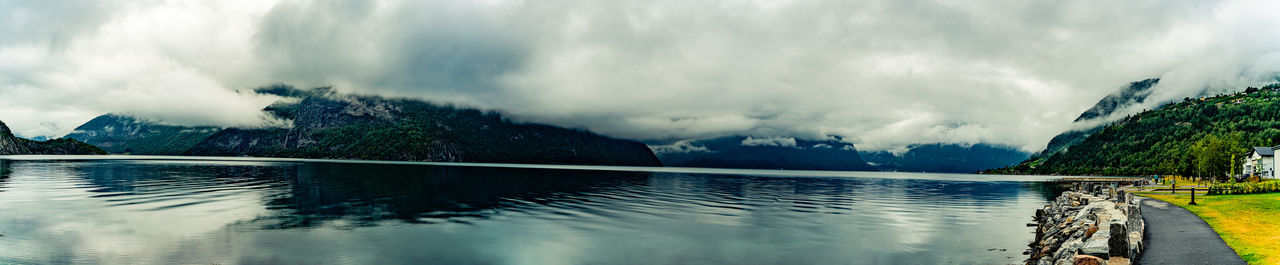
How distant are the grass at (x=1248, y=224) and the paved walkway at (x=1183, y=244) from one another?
40 cm

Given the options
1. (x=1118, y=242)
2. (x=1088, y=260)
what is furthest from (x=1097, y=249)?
(x=1088, y=260)

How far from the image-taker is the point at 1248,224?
27453 mm

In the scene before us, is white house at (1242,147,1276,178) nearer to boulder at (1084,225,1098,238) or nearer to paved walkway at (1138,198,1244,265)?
paved walkway at (1138,198,1244,265)

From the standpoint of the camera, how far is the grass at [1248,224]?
1923 cm

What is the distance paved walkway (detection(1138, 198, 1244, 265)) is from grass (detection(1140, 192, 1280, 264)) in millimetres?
400

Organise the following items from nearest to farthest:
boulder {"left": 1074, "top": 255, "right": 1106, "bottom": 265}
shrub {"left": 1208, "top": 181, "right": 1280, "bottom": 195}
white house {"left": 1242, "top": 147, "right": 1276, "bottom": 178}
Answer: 1. boulder {"left": 1074, "top": 255, "right": 1106, "bottom": 265}
2. shrub {"left": 1208, "top": 181, "right": 1280, "bottom": 195}
3. white house {"left": 1242, "top": 147, "right": 1276, "bottom": 178}

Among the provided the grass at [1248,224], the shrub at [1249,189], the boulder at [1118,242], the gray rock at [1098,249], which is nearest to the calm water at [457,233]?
the grass at [1248,224]

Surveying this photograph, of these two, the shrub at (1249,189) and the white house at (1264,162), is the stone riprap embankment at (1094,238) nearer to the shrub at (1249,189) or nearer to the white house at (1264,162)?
the shrub at (1249,189)

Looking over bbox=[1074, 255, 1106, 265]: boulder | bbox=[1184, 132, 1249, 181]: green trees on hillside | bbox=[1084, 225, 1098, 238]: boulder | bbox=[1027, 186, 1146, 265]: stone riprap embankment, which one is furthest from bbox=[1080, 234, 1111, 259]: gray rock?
bbox=[1184, 132, 1249, 181]: green trees on hillside

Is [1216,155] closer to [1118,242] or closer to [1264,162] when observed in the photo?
[1264,162]

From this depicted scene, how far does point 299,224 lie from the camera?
30734 millimetres

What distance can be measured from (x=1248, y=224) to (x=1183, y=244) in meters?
10.9

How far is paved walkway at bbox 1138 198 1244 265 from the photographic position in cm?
1825

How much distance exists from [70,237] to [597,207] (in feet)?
105
